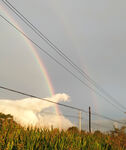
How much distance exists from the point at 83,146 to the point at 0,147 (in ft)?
10.8

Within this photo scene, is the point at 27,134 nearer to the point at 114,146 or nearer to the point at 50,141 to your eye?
the point at 50,141

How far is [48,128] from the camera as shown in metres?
9.80

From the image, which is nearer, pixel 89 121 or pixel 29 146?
pixel 29 146

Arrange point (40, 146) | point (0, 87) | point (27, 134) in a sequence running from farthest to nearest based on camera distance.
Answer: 1. point (0, 87)
2. point (27, 134)
3. point (40, 146)

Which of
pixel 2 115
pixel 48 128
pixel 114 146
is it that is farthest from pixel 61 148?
pixel 2 115

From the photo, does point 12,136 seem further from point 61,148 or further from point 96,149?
point 96,149

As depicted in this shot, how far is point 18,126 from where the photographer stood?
9867 millimetres

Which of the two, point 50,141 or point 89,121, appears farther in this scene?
point 89,121

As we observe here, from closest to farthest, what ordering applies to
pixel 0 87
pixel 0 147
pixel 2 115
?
1. pixel 0 147
2. pixel 0 87
3. pixel 2 115

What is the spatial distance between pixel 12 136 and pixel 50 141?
4.55 ft

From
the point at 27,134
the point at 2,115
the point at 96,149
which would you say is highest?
the point at 2,115

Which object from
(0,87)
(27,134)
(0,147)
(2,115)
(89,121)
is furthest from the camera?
(89,121)

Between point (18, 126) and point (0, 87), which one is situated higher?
point (0, 87)

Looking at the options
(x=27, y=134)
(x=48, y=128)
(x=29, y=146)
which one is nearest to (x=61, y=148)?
(x=29, y=146)
